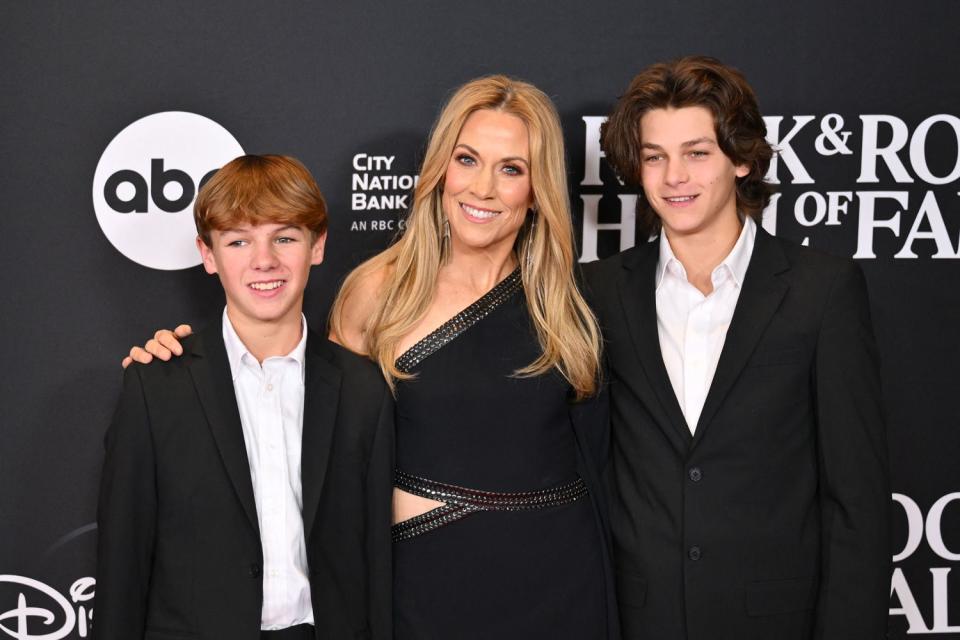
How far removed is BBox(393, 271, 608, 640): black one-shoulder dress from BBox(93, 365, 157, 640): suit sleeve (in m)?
0.57

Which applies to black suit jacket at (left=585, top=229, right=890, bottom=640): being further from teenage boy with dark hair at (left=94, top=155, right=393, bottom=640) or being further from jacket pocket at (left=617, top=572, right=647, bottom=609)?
teenage boy with dark hair at (left=94, top=155, right=393, bottom=640)

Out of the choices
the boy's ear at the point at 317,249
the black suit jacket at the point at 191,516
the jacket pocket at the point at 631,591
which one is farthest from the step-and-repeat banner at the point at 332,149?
the jacket pocket at the point at 631,591

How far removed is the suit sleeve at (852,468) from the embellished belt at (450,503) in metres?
0.64

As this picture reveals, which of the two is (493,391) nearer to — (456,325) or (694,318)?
(456,325)

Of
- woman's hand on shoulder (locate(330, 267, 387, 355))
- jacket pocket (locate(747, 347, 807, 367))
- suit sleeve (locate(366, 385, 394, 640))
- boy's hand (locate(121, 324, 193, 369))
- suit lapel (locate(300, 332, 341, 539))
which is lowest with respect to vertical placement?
suit sleeve (locate(366, 385, 394, 640))

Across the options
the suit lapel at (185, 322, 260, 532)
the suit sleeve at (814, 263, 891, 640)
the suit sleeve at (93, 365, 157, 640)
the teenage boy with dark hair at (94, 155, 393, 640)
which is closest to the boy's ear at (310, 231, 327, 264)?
the teenage boy with dark hair at (94, 155, 393, 640)

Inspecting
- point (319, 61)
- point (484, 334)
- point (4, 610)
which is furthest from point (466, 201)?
point (4, 610)

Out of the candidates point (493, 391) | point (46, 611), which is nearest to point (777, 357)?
point (493, 391)

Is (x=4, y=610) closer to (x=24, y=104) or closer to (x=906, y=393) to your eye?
(x=24, y=104)

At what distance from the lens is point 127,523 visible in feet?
6.29

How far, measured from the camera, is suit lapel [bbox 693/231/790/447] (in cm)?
219

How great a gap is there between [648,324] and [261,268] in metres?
0.87

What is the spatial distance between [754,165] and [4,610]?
7.69 feet

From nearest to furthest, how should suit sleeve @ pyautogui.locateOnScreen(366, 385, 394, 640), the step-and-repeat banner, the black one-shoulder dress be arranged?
1. suit sleeve @ pyautogui.locateOnScreen(366, 385, 394, 640)
2. the black one-shoulder dress
3. the step-and-repeat banner
